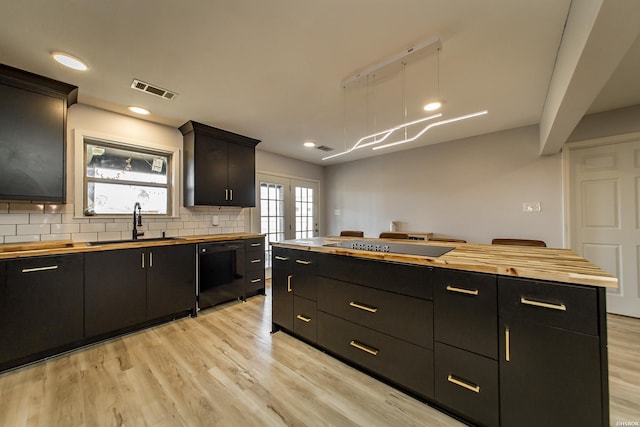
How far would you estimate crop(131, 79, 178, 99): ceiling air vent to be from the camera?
7.47 feet

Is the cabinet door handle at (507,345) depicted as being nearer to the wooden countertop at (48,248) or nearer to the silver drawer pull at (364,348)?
the silver drawer pull at (364,348)

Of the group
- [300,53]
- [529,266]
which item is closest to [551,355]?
[529,266]

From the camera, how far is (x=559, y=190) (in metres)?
3.26

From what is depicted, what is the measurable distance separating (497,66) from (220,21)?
2.20m

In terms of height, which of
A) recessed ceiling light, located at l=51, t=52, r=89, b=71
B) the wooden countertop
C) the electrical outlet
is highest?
recessed ceiling light, located at l=51, t=52, r=89, b=71

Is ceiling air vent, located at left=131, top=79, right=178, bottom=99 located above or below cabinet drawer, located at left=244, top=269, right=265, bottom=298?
above

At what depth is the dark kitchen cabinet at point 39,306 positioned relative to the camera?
74.3 inches

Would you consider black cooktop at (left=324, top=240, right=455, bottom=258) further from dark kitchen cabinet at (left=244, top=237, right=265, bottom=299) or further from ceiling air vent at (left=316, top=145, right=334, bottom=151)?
ceiling air vent at (left=316, top=145, right=334, bottom=151)

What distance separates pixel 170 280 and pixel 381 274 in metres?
2.41

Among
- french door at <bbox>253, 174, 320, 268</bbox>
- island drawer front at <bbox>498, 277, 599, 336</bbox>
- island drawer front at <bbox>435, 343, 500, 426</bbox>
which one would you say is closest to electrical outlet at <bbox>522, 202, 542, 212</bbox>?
island drawer front at <bbox>498, 277, 599, 336</bbox>

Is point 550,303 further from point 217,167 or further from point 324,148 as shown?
point 324,148

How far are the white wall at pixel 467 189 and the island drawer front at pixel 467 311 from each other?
3.00 m

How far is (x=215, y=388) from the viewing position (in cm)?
171

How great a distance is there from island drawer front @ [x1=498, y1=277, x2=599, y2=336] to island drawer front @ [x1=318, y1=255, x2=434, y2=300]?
14.7 inches
